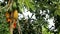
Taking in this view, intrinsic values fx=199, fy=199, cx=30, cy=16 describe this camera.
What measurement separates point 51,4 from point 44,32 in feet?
6.49

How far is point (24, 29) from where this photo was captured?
12.4ft

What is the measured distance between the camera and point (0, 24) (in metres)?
2.69

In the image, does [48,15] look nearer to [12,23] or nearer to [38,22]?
[38,22]

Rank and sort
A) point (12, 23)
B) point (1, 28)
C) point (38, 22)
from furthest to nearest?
point (38, 22) < point (1, 28) < point (12, 23)

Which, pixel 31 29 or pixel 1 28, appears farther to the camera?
pixel 31 29

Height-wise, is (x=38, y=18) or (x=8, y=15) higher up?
(x=8, y=15)

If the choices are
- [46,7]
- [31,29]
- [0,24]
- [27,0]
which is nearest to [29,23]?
[31,29]

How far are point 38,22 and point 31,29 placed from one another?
1.26ft

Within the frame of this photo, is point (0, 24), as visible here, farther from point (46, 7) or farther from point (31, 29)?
point (31, 29)

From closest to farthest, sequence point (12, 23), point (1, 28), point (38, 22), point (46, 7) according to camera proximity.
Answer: point (12, 23)
point (1, 28)
point (46, 7)
point (38, 22)

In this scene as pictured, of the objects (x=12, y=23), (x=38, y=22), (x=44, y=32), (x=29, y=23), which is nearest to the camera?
(x=44, y=32)

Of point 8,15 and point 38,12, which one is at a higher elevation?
point 8,15

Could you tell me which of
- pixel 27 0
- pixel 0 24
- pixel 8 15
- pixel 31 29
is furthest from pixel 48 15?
pixel 27 0

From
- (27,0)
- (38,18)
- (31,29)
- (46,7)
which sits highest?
(27,0)
